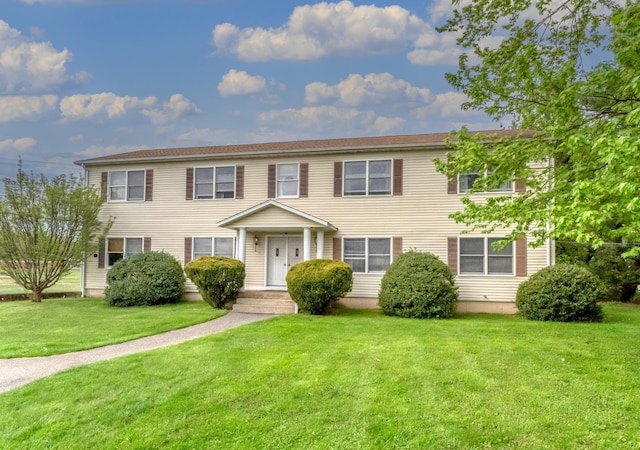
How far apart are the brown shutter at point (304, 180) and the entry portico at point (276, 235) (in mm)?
1006

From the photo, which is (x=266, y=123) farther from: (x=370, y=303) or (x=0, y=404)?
(x=0, y=404)

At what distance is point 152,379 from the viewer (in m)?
5.94

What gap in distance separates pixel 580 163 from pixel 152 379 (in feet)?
24.1

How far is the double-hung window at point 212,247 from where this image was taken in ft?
49.9

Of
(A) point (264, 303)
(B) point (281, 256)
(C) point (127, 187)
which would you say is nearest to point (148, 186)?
(C) point (127, 187)

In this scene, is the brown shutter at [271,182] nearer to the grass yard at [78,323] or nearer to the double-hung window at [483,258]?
the grass yard at [78,323]

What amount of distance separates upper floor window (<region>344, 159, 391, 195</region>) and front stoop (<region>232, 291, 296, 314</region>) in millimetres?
4227

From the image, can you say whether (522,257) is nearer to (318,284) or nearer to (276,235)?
(318,284)

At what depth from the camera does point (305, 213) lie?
13930mm

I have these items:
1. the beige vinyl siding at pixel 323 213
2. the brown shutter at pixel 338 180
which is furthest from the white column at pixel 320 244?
the brown shutter at pixel 338 180

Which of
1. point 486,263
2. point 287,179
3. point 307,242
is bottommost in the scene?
point 486,263

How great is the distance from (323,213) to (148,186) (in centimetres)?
707

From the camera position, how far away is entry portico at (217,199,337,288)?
13609 millimetres

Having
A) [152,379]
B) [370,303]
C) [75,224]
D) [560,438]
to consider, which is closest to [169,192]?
[75,224]
